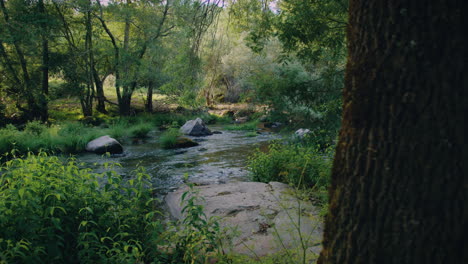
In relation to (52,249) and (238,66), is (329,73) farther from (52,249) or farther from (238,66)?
(238,66)

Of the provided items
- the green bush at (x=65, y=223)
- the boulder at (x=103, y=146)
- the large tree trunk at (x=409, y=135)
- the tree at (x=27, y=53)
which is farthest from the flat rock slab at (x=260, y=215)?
the tree at (x=27, y=53)

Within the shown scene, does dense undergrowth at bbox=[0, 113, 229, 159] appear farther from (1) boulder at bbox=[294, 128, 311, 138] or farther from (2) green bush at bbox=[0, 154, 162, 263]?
(1) boulder at bbox=[294, 128, 311, 138]

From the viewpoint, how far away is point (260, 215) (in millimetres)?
4270

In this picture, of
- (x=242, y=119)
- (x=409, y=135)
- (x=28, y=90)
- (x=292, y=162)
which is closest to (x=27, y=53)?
(x=28, y=90)

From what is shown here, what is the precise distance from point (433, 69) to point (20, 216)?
295cm

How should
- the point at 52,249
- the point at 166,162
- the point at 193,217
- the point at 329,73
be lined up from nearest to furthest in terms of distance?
the point at 52,249
the point at 193,217
the point at 329,73
the point at 166,162

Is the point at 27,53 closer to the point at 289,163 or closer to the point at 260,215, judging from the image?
the point at 289,163

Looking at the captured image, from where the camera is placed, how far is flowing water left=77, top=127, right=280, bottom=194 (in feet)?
26.1

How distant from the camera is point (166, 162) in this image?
9.80m

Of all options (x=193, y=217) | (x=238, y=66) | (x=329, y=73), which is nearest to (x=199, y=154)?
(x=329, y=73)

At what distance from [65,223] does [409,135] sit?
277 cm

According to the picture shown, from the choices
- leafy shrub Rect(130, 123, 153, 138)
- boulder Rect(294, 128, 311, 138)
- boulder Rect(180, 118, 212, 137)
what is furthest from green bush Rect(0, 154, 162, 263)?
boulder Rect(180, 118, 212, 137)

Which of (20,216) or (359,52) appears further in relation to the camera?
(20,216)

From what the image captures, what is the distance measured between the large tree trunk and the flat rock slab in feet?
4.32
